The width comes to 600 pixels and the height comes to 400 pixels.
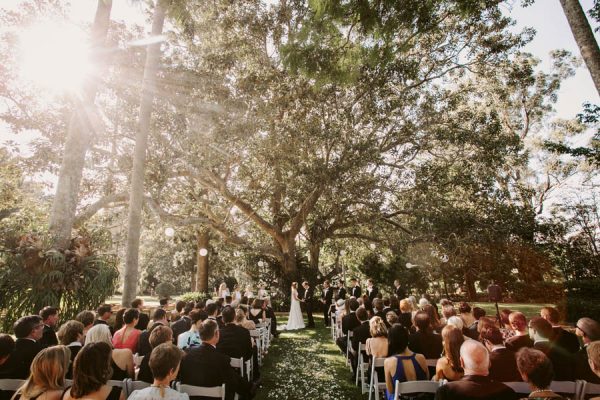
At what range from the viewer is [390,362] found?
12.6 feet

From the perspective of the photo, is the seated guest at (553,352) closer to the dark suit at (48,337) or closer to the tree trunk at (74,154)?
the dark suit at (48,337)

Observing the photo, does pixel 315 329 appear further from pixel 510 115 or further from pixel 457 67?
pixel 510 115

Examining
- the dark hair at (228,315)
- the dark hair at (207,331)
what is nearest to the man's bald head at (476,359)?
the dark hair at (207,331)

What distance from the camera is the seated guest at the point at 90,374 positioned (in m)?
2.49

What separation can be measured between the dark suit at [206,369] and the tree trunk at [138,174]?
4.63 meters

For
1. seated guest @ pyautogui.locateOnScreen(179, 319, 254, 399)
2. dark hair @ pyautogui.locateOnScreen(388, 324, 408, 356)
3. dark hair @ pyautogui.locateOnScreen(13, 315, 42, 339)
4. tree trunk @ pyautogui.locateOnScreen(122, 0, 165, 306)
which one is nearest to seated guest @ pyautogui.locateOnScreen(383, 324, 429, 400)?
dark hair @ pyautogui.locateOnScreen(388, 324, 408, 356)

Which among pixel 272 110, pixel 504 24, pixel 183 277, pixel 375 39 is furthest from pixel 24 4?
pixel 183 277

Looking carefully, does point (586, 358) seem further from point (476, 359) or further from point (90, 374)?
point (90, 374)

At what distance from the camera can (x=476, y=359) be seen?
2.74 meters

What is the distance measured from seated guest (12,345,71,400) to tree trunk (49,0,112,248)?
5516mm

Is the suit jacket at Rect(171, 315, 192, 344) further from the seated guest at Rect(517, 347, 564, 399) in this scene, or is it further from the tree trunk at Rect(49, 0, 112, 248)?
the seated guest at Rect(517, 347, 564, 399)

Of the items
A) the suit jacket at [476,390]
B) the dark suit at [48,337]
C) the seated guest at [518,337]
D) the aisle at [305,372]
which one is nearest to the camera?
the suit jacket at [476,390]

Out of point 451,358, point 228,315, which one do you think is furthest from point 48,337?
point 451,358

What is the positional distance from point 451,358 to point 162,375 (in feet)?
9.35
